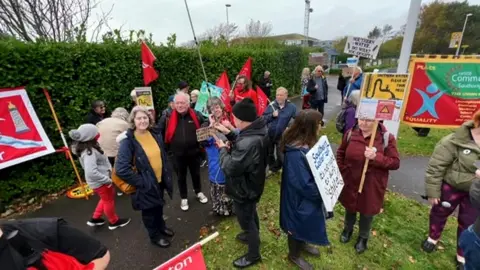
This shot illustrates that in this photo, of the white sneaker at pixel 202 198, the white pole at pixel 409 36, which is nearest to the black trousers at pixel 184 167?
the white sneaker at pixel 202 198

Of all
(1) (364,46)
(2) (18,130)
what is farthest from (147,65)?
(1) (364,46)

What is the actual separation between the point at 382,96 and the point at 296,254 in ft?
7.18

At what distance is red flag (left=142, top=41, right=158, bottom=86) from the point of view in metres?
6.21

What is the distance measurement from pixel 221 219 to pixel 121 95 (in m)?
3.83

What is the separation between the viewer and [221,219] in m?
4.34

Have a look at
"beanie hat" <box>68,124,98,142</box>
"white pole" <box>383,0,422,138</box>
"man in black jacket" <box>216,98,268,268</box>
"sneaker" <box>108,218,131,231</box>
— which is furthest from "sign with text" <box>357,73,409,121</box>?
"sneaker" <box>108,218,131,231</box>

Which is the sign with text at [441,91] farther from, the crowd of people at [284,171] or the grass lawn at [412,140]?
the grass lawn at [412,140]

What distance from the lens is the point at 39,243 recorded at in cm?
143

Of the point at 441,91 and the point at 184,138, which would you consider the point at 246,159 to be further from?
the point at 441,91

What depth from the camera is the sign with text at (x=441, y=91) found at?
4.68 meters

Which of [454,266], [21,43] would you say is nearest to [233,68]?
[21,43]

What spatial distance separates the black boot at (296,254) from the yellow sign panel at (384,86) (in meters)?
1.94

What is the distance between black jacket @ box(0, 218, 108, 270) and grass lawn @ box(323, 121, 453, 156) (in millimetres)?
A: 7616

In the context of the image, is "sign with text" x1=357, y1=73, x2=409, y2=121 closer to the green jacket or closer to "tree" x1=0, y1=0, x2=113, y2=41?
the green jacket
